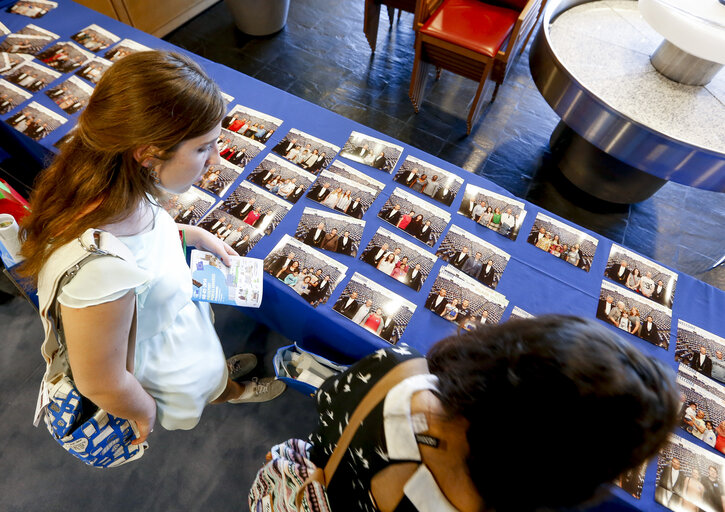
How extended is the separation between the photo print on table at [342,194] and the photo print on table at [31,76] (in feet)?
5.45

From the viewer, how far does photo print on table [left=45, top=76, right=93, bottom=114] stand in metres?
1.91

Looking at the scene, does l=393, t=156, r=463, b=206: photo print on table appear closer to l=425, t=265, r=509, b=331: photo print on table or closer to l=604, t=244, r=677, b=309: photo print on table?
l=425, t=265, r=509, b=331: photo print on table

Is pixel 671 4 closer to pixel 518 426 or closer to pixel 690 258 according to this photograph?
pixel 690 258

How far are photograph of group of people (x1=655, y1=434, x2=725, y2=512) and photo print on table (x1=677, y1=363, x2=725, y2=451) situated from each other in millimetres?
53

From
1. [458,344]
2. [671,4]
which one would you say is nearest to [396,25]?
A: [671,4]

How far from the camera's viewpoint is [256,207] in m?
1.64

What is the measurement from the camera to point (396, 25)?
3.91 metres

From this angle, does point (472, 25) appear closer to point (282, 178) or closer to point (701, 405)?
point (282, 178)

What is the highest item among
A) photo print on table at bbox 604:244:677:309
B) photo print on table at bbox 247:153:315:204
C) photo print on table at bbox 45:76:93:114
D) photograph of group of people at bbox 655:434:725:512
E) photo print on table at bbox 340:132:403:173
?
photo print on table at bbox 604:244:677:309

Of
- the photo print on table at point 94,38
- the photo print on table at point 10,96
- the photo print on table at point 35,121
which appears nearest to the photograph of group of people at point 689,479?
the photo print on table at point 35,121

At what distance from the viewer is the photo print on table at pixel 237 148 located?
1802 mm

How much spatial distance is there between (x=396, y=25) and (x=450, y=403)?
13.9 ft

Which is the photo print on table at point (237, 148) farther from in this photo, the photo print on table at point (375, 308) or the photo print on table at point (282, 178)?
the photo print on table at point (375, 308)

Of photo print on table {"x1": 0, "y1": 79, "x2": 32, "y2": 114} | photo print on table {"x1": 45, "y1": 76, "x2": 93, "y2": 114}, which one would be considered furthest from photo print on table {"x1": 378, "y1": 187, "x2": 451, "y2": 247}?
photo print on table {"x1": 0, "y1": 79, "x2": 32, "y2": 114}
